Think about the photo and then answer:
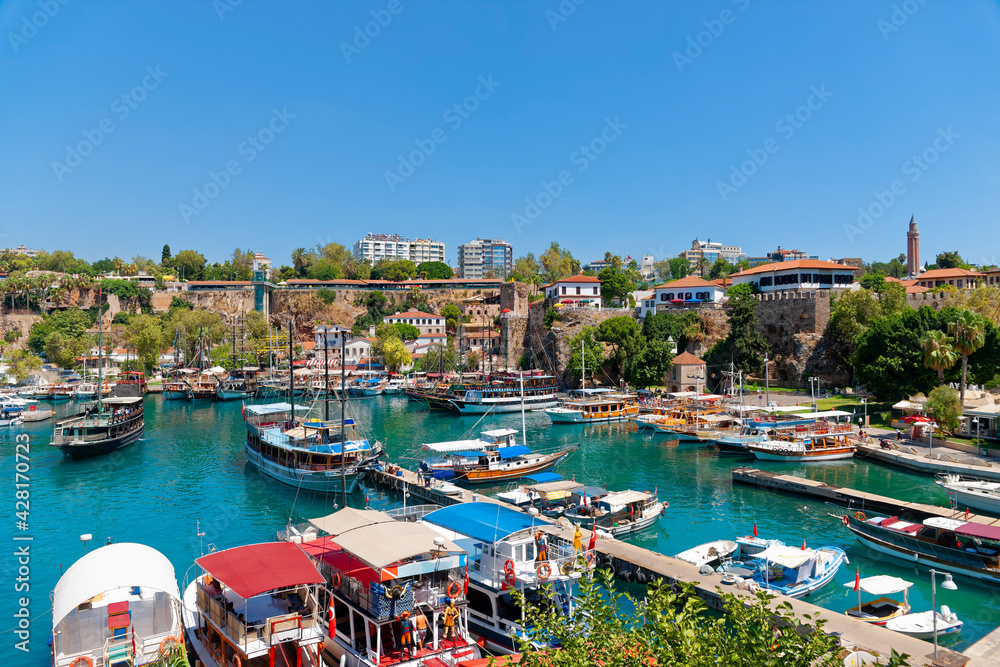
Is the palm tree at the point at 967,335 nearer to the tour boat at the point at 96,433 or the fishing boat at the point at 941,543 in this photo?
the fishing boat at the point at 941,543

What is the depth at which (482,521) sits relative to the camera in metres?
15.3

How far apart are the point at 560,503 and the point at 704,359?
38.0 m

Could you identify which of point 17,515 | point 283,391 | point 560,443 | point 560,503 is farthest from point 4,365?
point 560,503

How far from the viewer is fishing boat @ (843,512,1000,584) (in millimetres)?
16859

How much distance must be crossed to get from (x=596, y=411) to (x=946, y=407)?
22648 millimetres

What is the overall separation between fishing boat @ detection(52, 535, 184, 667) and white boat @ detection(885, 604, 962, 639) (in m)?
14.8

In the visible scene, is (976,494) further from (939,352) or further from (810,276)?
(810,276)

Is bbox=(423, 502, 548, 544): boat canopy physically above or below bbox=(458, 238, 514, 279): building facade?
below

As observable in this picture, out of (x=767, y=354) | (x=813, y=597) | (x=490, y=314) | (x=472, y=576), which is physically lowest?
(x=813, y=597)

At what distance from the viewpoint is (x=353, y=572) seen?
39.9ft

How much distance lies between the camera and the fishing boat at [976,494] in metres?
21.5

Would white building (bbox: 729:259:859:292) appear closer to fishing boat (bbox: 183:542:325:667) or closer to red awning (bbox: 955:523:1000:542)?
red awning (bbox: 955:523:1000:542)

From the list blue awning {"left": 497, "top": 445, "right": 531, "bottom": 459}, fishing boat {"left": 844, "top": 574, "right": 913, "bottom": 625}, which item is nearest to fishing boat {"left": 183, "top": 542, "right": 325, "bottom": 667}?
fishing boat {"left": 844, "top": 574, "right": 913, "bottom": 625}

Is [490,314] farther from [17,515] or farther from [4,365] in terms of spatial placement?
[17,515]
